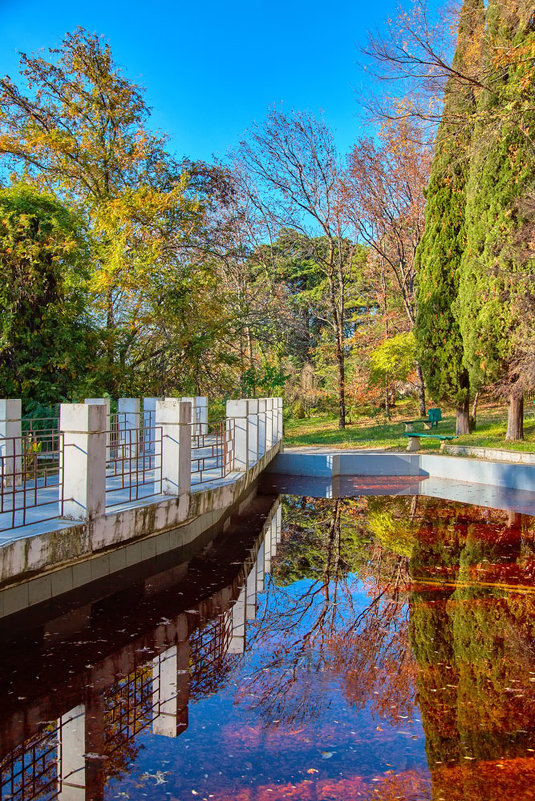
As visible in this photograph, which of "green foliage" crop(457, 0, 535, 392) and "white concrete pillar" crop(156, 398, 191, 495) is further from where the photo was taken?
"green foliage" crop(457, 0, 535, 392)

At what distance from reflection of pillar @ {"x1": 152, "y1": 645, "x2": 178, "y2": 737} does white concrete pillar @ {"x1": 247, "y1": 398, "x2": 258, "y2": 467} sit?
18.2ft

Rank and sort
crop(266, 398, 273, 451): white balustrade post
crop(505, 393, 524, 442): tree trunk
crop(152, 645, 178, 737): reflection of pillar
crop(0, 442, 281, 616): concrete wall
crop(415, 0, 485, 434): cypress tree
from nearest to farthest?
1. crop(152, 645, 178, 737): reflection of pillar
2. crop(0, 442, 281, 616): concrete wall
3. crop(266, 398, 273, 451): white balustrade post
4. crop(505, 393, 524, 442): tree trunk
5. crop(415, 0, 485, 434): cypress tree

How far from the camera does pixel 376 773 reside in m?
3.68

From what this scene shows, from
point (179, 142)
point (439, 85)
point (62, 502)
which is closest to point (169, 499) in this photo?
point (62, 502)

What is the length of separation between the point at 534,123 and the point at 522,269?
3.31 meters

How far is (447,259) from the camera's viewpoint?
18391mm

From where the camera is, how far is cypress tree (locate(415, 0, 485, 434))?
18.0 metres

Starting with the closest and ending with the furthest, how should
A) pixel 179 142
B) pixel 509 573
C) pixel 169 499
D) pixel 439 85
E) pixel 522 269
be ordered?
1. pixel 169 499
2. pixel 509 573
3. pixel 439 85
4. pixel 522 269
5. pixel 179 142

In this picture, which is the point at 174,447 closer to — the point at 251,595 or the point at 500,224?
the point at 251,595

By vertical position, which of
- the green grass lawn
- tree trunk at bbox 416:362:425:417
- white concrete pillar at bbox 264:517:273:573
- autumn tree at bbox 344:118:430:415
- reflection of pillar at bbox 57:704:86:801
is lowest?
reflection of pillar at bbox 57:704:86:801

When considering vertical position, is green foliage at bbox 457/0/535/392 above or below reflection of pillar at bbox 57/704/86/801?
above

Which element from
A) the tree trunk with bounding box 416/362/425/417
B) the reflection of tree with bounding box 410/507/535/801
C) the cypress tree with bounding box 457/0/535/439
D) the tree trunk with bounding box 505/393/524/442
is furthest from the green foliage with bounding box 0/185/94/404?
the tree trunk with bounding box 416/362/425/417

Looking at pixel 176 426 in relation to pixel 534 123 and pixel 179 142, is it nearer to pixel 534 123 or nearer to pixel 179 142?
pixel 534 123

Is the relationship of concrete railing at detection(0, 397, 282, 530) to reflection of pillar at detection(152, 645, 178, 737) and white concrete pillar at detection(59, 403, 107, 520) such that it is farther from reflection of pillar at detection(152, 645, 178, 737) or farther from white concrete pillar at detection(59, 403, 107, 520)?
reflection of pillar at detection(152, 645, 178, 737)
